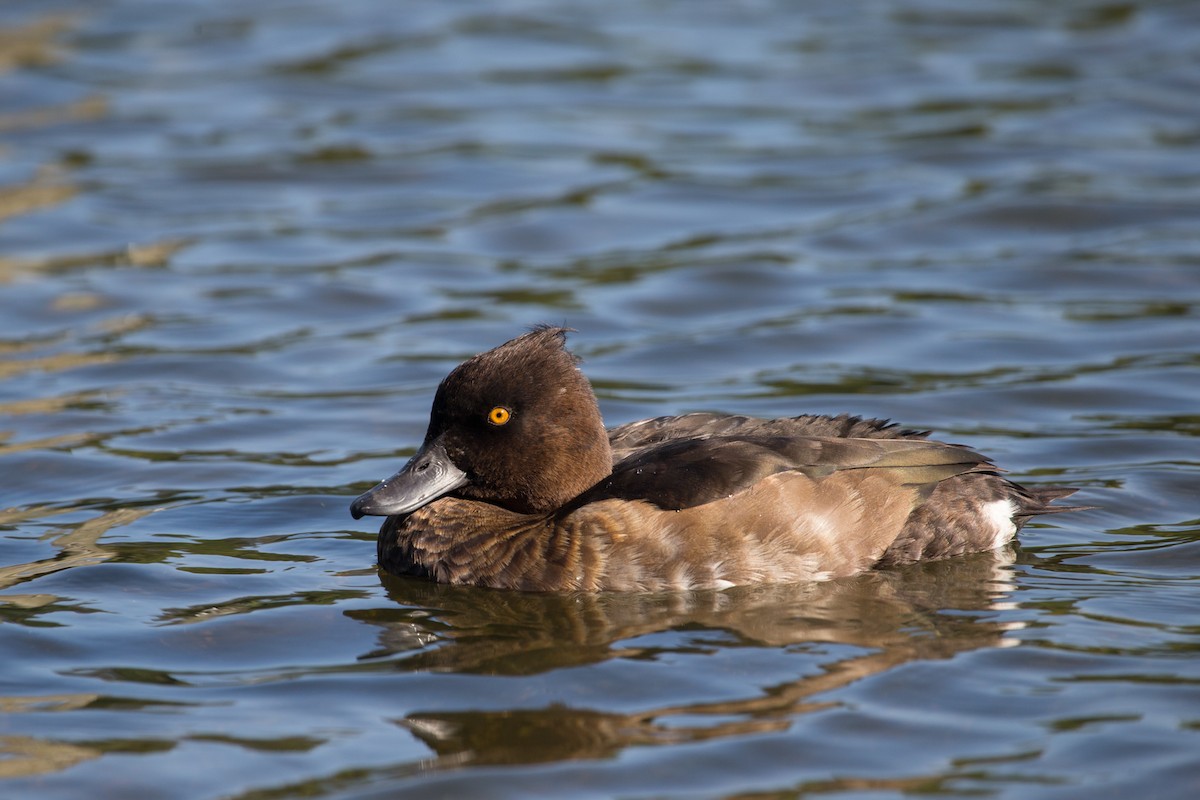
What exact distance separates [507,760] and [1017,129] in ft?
34.8

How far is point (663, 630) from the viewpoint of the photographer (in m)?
6.16

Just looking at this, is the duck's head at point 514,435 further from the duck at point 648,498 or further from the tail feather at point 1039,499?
the tail feather at point 1039,499

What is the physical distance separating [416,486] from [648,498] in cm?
97

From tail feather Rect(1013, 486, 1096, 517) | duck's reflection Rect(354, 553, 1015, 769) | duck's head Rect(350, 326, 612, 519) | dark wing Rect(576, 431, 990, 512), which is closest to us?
duck's reflection Rect(354, 553, 1015, 769)

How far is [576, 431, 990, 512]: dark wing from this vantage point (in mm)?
6543

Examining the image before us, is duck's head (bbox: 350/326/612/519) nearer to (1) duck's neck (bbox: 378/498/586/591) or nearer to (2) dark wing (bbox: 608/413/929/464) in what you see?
(1) duck's neck (bbox: 378/498/586/591)

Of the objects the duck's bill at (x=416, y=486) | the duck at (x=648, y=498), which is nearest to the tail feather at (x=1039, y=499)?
the duck at (x=648, y=498)

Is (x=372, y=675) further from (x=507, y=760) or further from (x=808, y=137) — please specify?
(x=808, y=137)

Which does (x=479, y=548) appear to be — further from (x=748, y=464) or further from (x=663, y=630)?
(x=748, y=464)

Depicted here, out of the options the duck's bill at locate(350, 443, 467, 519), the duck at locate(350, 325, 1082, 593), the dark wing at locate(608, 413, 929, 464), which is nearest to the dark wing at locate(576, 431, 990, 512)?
the duck at locate(350, 325, 1082, 593)

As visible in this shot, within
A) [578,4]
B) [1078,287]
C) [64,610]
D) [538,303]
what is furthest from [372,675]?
[578,4]

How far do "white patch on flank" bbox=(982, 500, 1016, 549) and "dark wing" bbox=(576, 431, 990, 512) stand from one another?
0.58 ft

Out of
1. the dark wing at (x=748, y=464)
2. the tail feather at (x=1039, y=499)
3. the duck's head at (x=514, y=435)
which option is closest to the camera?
the dark wing at (x=748, y=464)

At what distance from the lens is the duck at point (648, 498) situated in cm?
656
